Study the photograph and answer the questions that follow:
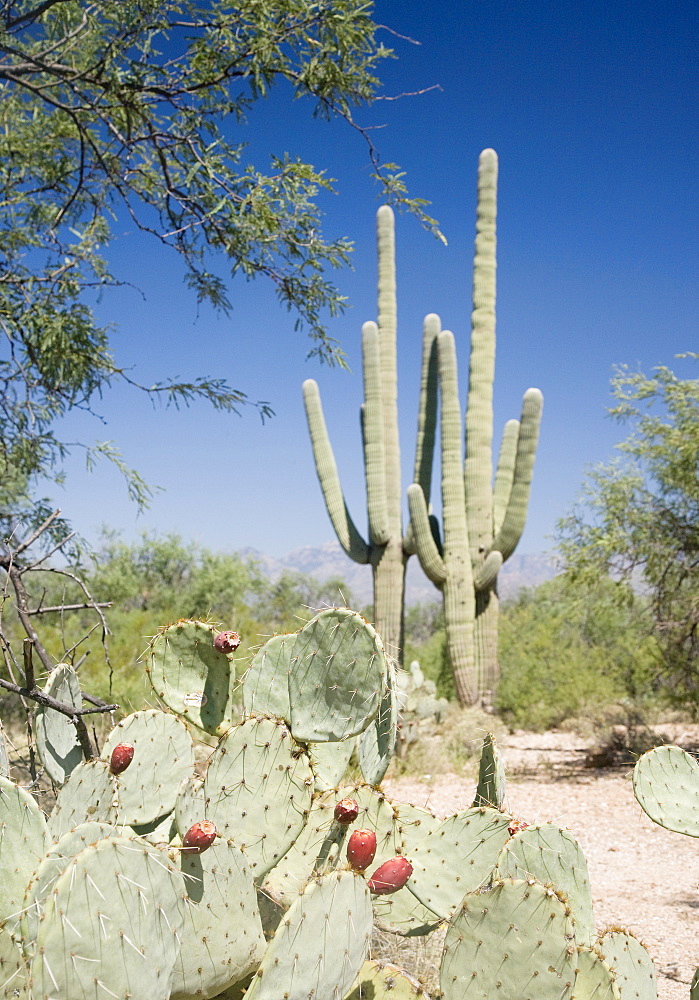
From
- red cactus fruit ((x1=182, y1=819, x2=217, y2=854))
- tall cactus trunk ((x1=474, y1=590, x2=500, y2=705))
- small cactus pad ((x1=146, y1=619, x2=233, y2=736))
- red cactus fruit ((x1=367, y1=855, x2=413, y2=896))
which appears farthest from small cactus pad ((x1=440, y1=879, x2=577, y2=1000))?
tall cactus trunk ((x1=474, y1=590, x2=500, y2=705))

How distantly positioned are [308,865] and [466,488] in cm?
1058

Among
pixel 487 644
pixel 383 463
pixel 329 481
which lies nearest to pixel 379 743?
pixel 487 644

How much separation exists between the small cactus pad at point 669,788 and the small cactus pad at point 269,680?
4.04 ft

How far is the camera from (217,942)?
1655 mm

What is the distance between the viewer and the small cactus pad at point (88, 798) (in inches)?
79.7

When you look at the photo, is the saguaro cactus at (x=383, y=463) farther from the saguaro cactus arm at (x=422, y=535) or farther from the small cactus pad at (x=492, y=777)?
the small cactus pad at (x=492, y=777)

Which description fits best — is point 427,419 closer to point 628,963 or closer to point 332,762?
point 332,762

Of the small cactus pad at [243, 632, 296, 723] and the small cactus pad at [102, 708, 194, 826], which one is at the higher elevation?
the small cactus pad at [243, 632, 296, 723]

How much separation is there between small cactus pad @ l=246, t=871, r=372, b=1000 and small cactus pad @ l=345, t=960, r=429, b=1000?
38cm

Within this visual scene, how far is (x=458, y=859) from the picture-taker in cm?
229

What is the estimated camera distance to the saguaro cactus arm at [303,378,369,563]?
13.5 m

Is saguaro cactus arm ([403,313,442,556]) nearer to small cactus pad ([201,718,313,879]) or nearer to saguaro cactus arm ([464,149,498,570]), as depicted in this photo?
saguaro cactus arm ([464,149,498,570])

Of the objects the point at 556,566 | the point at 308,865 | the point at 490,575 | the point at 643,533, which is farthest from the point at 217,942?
the point at 556,566

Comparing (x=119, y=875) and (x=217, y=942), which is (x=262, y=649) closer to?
(x=217, y=942)
